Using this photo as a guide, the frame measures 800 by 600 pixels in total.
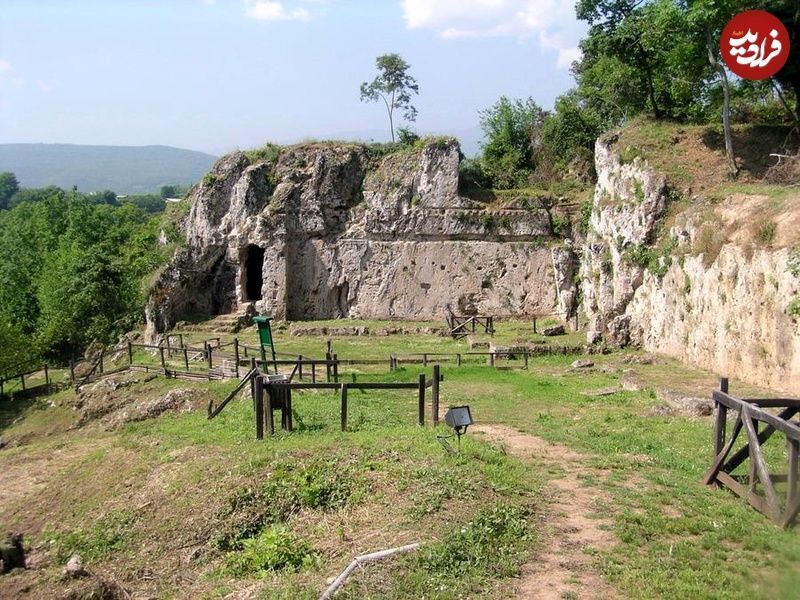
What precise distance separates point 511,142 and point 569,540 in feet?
126

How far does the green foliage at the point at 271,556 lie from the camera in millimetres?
8812

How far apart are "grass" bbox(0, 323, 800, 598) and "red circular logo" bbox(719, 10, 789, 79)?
1585 cm

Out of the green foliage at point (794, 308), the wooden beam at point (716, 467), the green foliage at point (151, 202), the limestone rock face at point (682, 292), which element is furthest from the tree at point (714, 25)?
the green foliage at point (151, 202)

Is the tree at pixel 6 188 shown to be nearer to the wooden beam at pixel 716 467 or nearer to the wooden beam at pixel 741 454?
the wooden beam at pixel 716 467

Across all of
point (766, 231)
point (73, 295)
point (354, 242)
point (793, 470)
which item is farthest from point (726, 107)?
point (73, 295)

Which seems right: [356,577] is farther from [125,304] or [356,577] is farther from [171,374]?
[125,304]

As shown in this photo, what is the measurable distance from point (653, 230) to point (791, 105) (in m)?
11.2

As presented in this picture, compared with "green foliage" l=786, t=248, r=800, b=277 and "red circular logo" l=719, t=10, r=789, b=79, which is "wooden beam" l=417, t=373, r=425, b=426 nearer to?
"green foliage" l=786, t=248, r=800, b=277

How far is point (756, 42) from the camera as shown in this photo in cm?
2575

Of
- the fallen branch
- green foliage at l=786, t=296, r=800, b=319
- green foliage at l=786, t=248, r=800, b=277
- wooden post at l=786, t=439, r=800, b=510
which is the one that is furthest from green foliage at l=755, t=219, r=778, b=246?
the fallen branch

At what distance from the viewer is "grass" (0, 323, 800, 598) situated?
7914mm

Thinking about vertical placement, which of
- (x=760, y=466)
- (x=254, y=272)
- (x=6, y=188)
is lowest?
(x=760, y=466)

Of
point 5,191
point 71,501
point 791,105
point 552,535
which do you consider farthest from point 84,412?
point 5,191

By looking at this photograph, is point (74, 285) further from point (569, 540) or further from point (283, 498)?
point (569, 540)
